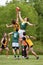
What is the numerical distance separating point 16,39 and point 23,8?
103ft

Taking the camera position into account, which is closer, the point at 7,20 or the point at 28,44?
the point at 28,44

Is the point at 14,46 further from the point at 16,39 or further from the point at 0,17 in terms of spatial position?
the point at 0,17

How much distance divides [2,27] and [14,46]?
28.0m

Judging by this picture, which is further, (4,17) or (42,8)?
(42,8)

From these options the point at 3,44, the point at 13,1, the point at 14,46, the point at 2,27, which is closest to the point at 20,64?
the point at 14,46

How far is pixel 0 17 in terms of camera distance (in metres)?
50.1

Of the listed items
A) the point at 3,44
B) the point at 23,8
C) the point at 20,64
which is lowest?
the point at 23,8

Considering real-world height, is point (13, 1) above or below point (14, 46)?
below

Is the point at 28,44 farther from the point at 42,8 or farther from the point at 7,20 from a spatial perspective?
the point at 42,8

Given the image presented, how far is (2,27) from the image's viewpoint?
45000 millimetres

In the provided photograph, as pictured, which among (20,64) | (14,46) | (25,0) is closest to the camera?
(20,64)

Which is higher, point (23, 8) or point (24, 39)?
point (24, 39)

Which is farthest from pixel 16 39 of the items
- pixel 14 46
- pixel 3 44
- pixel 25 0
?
pixel 25 0

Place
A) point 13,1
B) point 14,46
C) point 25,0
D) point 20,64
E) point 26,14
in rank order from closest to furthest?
point 20,64
point 14,46
point 26,14
point 13,1
point 25,0
